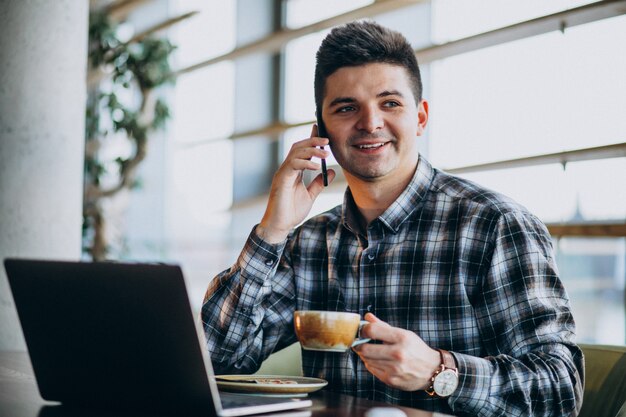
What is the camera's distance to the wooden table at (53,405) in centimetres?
136

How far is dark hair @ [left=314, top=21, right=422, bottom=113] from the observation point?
218 centimetres

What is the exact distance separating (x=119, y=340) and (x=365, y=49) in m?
1.16

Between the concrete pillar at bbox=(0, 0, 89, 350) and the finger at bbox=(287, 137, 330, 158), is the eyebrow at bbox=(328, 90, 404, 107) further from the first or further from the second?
the concrete pillar at bbox=(0, 0, 89, 350)

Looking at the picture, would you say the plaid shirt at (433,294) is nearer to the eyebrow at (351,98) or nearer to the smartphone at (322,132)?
the smartphone at (322,132)

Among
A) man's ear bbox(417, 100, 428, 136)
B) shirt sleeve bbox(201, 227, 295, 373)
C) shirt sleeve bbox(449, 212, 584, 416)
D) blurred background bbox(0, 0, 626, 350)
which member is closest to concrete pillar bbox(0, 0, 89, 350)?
blurred background bbox(0, 0, 626, 350)

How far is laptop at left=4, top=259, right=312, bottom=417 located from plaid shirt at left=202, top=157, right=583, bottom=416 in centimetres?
51

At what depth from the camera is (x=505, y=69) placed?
3.98 m

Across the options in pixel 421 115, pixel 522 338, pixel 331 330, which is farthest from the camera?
pixel 421 115

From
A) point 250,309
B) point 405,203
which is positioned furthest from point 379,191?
point 250,309

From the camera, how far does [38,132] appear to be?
3.25 metres

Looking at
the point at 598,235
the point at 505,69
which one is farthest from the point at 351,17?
the point at 598,235

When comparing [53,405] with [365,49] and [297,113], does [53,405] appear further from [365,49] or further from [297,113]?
[297,113]

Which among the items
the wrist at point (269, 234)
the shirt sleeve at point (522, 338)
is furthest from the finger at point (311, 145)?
the shirt sleeve at point (522, 338)

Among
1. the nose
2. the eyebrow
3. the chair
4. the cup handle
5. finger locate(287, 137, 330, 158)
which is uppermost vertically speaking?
the eyebrow
